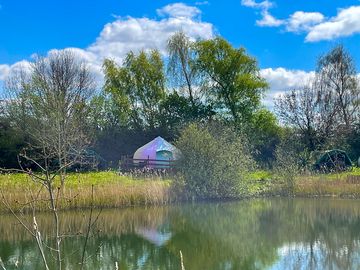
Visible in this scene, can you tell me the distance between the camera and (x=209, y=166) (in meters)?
18.9

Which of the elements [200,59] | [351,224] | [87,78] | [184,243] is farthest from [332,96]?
[184,243]

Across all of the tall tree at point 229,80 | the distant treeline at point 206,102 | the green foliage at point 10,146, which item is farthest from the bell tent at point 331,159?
the green foliage at point 10,146

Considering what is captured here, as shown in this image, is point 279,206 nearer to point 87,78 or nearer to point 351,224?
point 351,224

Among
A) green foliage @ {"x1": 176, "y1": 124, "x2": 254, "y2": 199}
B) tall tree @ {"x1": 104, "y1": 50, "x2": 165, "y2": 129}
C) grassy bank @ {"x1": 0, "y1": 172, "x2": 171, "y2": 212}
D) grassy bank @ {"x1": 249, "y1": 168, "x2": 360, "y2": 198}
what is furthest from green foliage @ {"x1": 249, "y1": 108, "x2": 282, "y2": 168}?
grassy bank @ {"x1": 0, "y1": 172, "x2": 171, "y2": 212}

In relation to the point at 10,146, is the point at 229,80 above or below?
above

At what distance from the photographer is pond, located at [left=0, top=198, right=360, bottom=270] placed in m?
9.63

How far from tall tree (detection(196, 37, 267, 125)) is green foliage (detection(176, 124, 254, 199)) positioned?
16.6 meters

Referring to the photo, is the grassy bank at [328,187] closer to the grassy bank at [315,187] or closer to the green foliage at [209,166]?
the grassy bank at [315,187]

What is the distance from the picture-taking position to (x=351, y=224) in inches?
537

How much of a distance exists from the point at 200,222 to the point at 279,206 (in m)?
3.98

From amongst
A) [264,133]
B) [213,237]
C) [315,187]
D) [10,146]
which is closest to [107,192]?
[213,237]

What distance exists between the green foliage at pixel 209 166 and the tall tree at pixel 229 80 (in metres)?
16.6

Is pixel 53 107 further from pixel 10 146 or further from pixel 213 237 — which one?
pixel 213 237

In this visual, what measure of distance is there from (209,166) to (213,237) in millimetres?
6698
